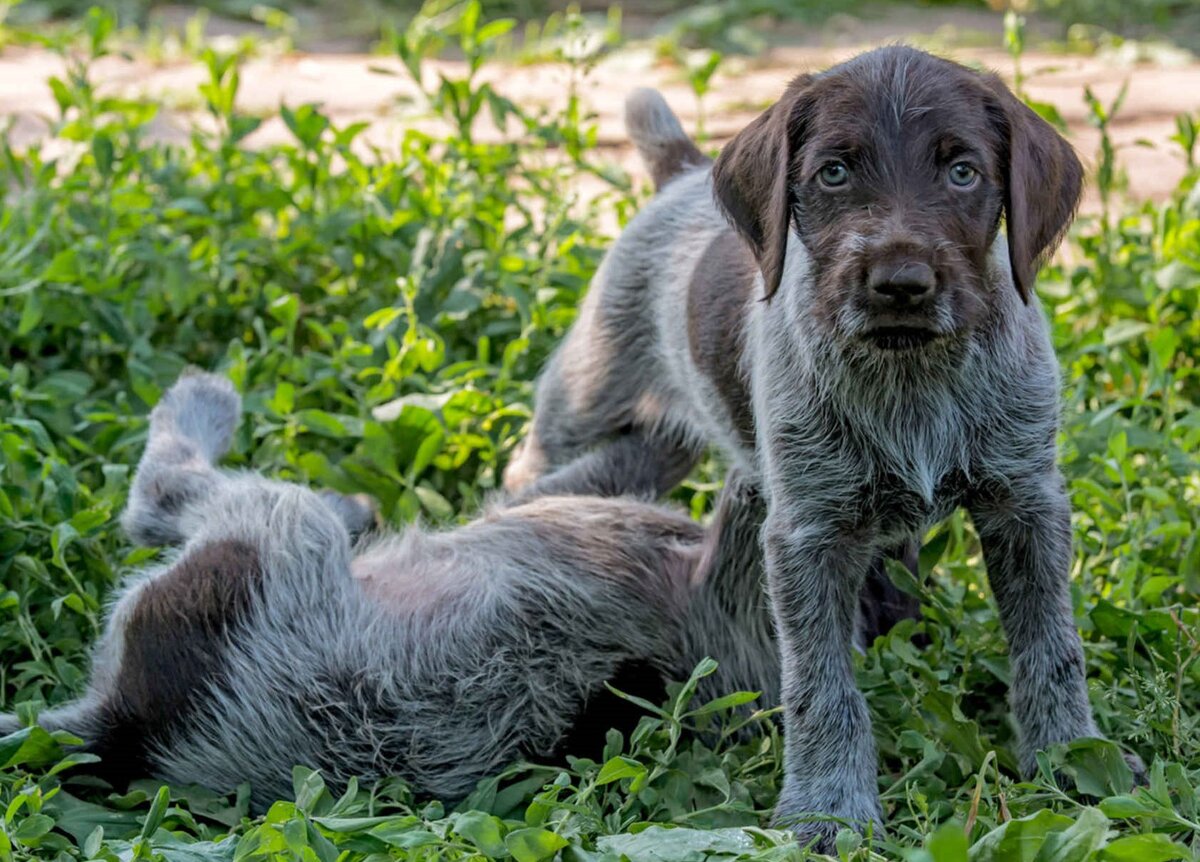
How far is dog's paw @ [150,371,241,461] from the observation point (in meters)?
5.51

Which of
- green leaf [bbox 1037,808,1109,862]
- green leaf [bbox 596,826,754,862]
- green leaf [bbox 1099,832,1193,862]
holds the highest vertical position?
green leaf [bbox 1037,808,1109,862]

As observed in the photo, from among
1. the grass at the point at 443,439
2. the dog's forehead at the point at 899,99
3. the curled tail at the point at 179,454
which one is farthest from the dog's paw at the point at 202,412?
the dog's forehead at the point at 899,99

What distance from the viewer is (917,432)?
4102mm

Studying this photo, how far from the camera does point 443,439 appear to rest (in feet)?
18.9

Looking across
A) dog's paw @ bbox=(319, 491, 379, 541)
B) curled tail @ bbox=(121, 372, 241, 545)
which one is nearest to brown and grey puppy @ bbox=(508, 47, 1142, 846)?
dog's paw @ bbox=(319, 491, 379, 541)

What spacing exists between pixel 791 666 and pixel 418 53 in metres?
3.74

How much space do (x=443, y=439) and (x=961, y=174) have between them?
2.47 meters

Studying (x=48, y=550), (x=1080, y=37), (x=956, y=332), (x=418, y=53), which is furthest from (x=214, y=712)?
(x=1080, y=37)

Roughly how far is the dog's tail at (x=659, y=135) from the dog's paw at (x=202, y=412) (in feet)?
5.60

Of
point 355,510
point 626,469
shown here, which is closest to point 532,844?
point 355,510

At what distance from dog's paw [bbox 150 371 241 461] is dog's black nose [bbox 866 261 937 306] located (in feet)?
8.69

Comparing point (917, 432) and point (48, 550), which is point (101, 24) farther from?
point (917, 432)

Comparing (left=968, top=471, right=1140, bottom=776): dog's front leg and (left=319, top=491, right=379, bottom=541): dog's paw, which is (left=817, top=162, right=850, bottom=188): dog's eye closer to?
(left=968, top=471, right=1140, bottom=776): dog's front leg

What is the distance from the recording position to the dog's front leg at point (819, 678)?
13.5 ft
